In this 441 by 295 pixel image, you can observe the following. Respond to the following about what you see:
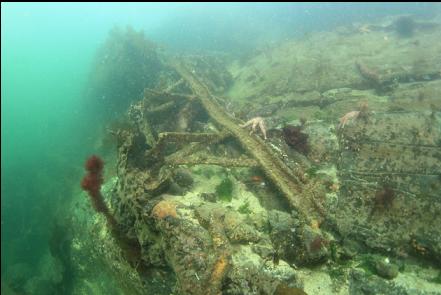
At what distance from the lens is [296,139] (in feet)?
21.5

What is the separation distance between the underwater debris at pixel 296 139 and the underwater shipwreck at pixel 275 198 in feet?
0.07

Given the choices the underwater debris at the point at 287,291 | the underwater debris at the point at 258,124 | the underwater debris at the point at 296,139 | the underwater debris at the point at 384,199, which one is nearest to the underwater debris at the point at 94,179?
the underwater debris at the point at 287,291

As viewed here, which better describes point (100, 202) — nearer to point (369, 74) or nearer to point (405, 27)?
point (369, 74)

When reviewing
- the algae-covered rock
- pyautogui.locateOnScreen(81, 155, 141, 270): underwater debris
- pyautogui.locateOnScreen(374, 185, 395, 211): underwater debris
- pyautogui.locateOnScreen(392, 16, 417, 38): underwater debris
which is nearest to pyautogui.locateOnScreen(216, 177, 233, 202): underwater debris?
pyautogui.locateOnScreen(81, 155, 141, 270): underwater debris

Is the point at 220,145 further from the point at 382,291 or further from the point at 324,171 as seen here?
the point at 382,291

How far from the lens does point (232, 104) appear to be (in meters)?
10.1

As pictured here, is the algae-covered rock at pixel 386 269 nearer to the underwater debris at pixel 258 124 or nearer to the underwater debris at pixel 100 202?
the underwater debris at pixel 258 124

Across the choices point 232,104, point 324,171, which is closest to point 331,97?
point 232,104

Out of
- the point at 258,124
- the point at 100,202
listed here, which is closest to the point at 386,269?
the point at 258,124

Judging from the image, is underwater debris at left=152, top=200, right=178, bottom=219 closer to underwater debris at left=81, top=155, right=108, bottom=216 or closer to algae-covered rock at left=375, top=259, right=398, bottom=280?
underwater debris at left=81, top=155, right=108, bottom=216

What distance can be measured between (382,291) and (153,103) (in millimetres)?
6563

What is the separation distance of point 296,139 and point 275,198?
153 centimetres

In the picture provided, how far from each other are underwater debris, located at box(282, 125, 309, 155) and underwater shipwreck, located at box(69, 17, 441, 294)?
21 millimetres

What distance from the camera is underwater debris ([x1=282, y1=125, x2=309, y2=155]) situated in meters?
6.50
